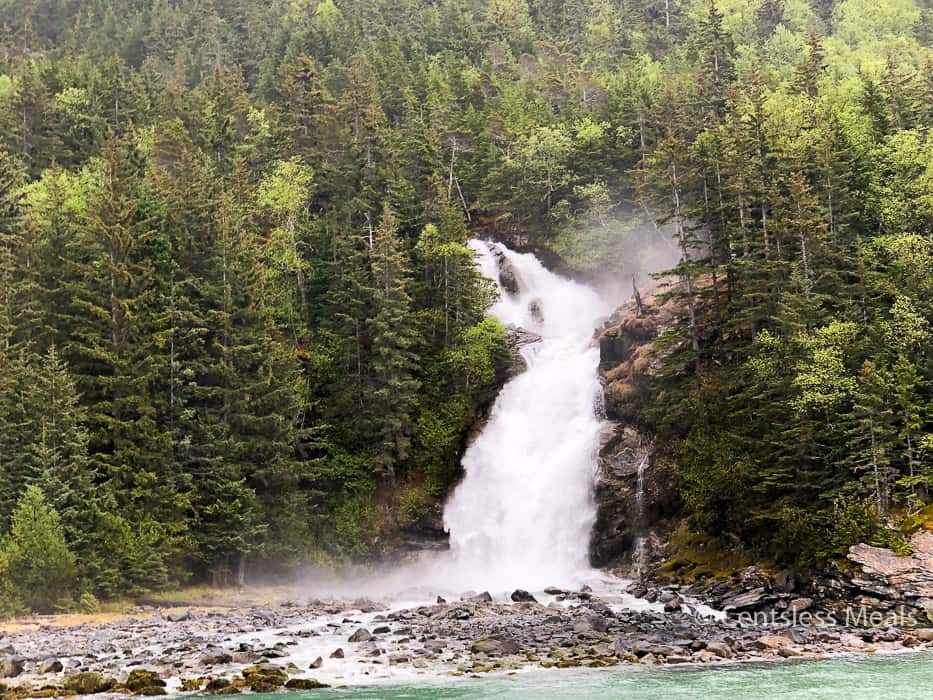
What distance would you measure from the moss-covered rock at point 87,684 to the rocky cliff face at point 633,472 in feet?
82.2

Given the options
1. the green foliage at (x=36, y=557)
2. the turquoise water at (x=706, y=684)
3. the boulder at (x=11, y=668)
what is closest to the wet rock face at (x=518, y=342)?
the green foliage at (x=36, y=557)

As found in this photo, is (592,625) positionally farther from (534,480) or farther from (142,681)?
(534,480)

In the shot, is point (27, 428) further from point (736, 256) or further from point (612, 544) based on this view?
point (736, 256)

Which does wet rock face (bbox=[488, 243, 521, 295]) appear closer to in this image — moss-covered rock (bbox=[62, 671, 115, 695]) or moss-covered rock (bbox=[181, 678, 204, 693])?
moss-covered rock (bbox=[181, 678, 204, 693])

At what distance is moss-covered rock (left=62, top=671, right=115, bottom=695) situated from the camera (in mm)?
21203

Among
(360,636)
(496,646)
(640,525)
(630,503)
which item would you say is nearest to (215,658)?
(360,636)

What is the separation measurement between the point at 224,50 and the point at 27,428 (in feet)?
242

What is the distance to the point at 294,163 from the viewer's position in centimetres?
6097

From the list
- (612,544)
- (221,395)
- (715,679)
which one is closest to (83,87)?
(221,395)

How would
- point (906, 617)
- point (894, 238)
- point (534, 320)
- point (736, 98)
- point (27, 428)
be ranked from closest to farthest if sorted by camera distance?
point (906, 617) → point (27, 428) → point (894, 238) → point (736, 98) → point (534, 320)

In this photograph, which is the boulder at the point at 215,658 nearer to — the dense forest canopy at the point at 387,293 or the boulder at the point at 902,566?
the dense forest canopy at the point at 387,293

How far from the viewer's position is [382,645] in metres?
27.3

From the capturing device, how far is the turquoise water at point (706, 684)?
20188mm

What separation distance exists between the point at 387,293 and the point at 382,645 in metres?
25.9
